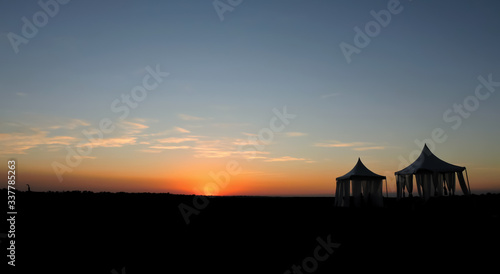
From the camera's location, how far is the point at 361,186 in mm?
23266

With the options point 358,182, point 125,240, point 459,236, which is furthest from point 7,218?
point 358,182

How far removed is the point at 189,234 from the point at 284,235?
11.7 feet

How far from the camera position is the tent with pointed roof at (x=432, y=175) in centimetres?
1984

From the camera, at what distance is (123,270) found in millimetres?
8109

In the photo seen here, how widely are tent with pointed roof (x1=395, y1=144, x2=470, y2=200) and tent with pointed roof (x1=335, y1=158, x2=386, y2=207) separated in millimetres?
1906
